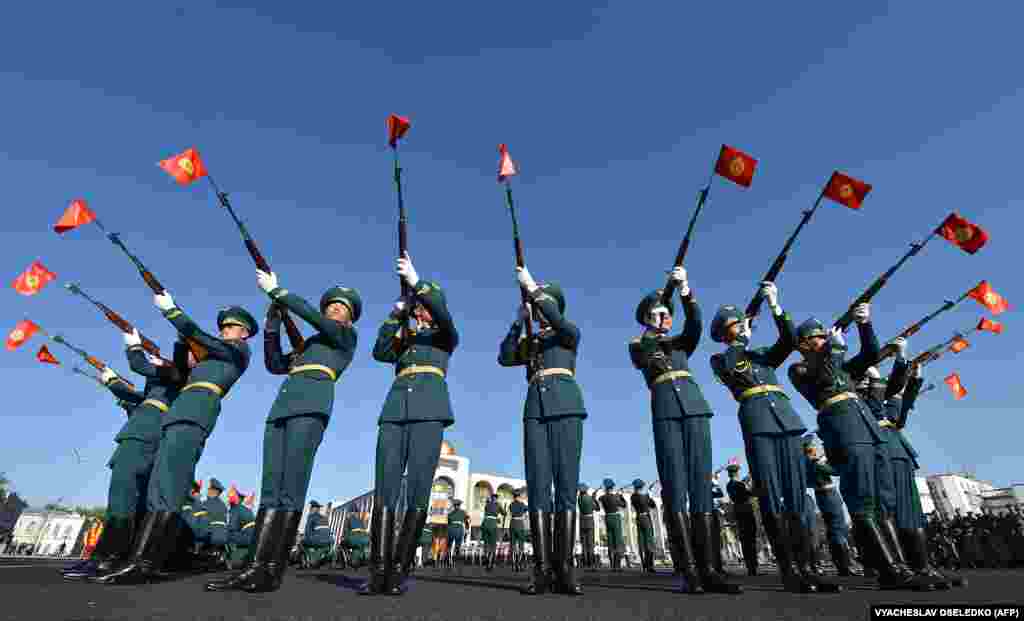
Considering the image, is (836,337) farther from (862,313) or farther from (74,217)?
(74,217)

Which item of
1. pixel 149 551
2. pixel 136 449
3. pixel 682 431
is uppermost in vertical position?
pixel 682 431

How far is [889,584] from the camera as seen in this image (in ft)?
17.0

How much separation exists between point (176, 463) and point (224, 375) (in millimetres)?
1045

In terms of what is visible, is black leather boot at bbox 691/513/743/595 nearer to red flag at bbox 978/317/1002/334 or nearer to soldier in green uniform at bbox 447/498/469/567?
red flag at bbox 978/317/1002/334

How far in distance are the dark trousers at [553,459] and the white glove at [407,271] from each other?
1.86 meters

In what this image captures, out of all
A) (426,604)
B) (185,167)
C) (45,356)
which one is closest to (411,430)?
(426,604)

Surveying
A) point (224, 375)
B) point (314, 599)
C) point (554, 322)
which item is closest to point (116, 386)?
point (224, 375)

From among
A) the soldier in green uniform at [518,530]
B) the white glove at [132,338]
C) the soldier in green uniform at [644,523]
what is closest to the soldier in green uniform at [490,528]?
the soldier in green uniform at [518,530]

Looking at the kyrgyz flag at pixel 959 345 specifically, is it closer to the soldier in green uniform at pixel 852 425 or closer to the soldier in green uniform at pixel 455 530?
the soldier in green uniform at pixel 852 425

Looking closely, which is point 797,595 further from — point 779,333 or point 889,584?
point 779,333

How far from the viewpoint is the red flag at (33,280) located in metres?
8.28

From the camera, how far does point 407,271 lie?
529 cm

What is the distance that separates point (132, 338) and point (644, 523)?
41.0 feet

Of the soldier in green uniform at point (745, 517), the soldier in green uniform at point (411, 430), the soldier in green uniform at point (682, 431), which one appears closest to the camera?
the soldier in green uniform at point (411, 430)
